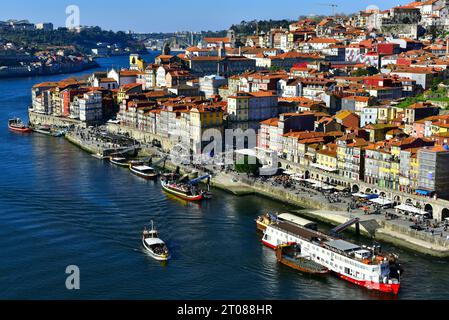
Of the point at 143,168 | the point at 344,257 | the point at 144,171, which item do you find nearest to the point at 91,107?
the point at 143,168

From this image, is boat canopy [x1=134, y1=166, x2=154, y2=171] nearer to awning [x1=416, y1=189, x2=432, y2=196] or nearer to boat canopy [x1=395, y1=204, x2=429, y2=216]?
boat canopy [x1=395, y1=204, x2=429, y2=216]

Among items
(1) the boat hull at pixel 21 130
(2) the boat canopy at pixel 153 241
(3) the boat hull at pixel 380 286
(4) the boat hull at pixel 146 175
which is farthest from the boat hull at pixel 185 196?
(1) the boat hull at pixel 21 130

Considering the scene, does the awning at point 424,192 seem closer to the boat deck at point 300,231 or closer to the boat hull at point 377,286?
the boat deck at point 300,231

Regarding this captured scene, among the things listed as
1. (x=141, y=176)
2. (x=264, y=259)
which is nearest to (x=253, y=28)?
(x=141, y=176)

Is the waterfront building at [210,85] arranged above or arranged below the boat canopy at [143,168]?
above
